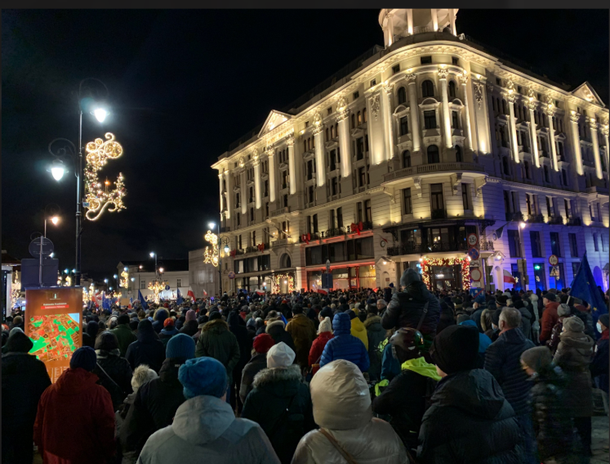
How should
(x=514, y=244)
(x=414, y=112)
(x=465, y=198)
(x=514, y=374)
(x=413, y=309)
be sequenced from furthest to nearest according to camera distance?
(x=514, y=244), (x=414, y=112), (x=465, y=198), (x=413, y=309), (x=514, y=374)

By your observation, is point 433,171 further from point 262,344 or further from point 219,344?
point 262,344

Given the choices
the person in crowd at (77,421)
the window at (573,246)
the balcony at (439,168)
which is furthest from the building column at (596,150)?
the person in crowd at (77,421)

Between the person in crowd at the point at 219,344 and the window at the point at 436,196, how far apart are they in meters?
28.1

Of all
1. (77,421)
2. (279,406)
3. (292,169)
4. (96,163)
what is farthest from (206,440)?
(292,169)

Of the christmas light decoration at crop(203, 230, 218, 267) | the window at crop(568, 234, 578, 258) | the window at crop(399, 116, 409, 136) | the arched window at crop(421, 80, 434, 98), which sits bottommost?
the window at crop(568, 234, 578, 258)

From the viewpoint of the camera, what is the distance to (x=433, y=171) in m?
32.0

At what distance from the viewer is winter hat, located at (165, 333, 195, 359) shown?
4.03 m

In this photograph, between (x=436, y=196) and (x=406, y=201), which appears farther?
(x=406, y=201)

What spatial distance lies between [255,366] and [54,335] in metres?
4.30

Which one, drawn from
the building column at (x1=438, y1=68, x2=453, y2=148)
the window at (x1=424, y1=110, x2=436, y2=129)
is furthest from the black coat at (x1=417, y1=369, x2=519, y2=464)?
the window at (x1=424, y1=110, x2=436, y2=129)

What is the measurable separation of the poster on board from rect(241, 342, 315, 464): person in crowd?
5.03m

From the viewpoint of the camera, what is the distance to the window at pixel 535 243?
125ft

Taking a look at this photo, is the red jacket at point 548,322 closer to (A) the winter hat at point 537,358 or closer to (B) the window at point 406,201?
(A) the winter hat at point 537,358

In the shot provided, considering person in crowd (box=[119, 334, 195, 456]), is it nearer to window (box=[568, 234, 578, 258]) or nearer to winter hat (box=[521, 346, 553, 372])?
winter hat (box=[521, 346, 553, 372])
